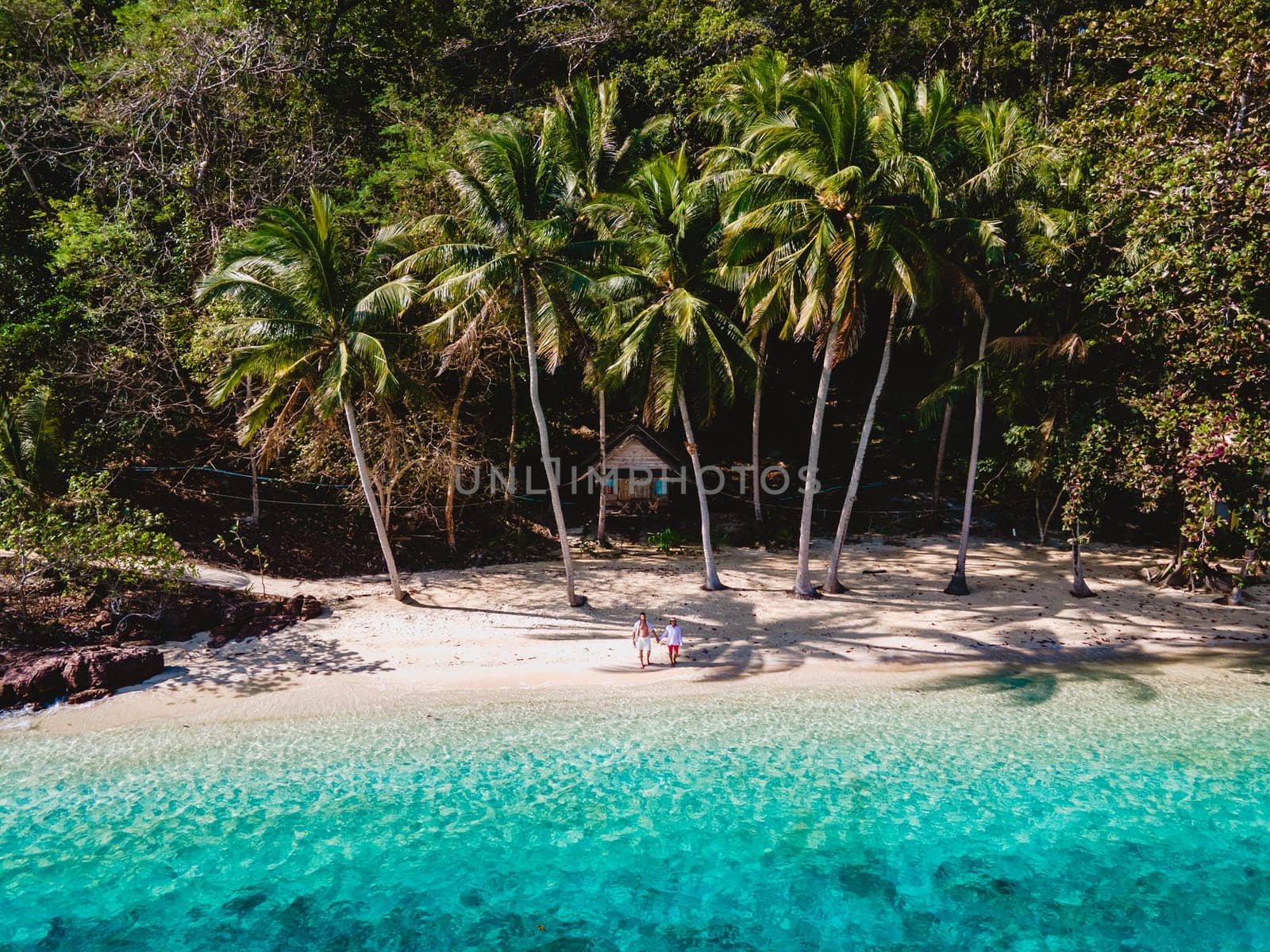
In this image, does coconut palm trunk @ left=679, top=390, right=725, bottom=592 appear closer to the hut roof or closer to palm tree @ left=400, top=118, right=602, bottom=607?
the hut roof

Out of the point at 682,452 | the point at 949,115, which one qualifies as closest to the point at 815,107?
the point at 949,115

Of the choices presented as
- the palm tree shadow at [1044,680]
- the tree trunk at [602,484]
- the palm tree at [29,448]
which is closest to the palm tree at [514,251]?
the tree trunk at [602,484]

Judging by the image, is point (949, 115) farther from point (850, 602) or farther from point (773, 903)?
point (773, 903)

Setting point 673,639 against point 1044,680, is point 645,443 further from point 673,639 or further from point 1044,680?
point 1044,680

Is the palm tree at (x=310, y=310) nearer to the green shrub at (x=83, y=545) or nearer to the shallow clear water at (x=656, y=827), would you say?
the green shrub at (x=83, y=545)

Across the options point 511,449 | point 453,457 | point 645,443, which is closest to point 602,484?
point 645,443

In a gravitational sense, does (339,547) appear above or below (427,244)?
below

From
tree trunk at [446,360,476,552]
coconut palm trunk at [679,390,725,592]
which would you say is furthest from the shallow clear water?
tree trunk at [446,360,476,552]

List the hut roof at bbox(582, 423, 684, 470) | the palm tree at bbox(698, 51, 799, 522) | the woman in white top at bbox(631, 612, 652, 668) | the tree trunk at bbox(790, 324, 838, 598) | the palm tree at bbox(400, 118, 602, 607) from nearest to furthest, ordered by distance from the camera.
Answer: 1. the woman in white top at bbox(631, 612, 652, 668)
2. the palm tree at bbox(400, 118, 602, 607)
3. the tree trunk at bbox(790, 324, 838, 598)
4. the palm tree at bbox(698, 51, 799, 522)
5. the hut roof at bbox(582, 423, 684, 470)
